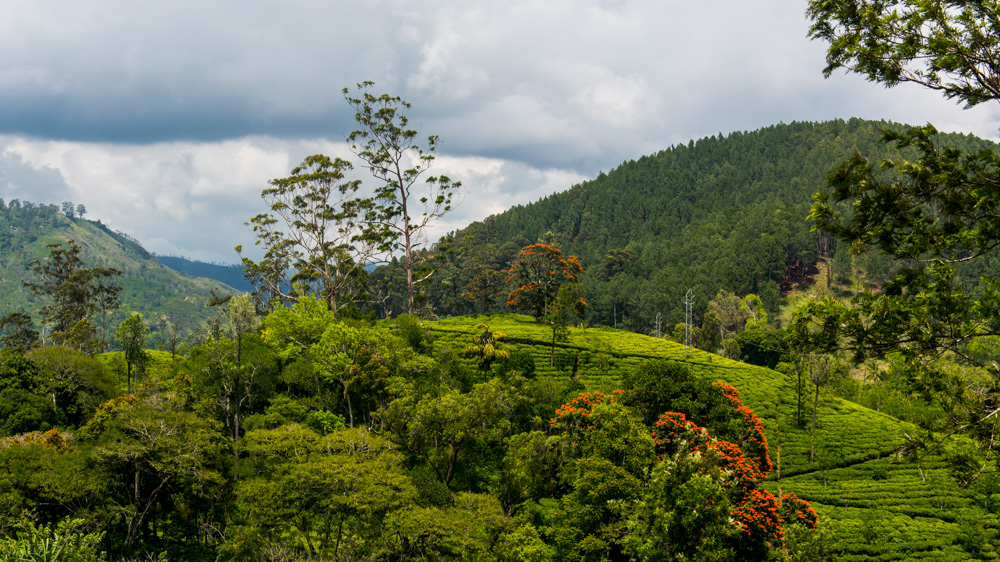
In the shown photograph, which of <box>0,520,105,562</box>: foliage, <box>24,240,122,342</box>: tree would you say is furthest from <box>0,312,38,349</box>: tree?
<box>0,520,105,562</box>: foliage

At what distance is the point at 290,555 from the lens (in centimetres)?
2352

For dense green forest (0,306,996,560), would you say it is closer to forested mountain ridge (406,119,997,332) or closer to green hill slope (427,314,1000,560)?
green hill slope (427,314,1000,560)

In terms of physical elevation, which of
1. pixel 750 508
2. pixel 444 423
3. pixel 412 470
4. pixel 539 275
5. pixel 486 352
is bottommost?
pixel 750 508

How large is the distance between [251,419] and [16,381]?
599 inches

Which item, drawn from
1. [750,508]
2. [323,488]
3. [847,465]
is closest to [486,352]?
[323,488]

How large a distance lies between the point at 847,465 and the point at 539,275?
48.0 meters

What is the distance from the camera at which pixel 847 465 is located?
41812 millimetres

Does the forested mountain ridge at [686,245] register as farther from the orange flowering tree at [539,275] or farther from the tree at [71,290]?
the tree at [71,290]

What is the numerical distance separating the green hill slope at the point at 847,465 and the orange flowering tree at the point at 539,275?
12050mm

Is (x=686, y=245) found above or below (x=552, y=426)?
above

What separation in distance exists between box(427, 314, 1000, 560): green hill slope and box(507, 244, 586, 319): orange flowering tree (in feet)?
39.5

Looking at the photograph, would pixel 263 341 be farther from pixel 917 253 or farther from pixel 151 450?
pixel 917 253

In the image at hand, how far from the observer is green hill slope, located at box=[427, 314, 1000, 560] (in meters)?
30.9

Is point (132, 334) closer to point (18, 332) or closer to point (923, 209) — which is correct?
point (923, 209)
